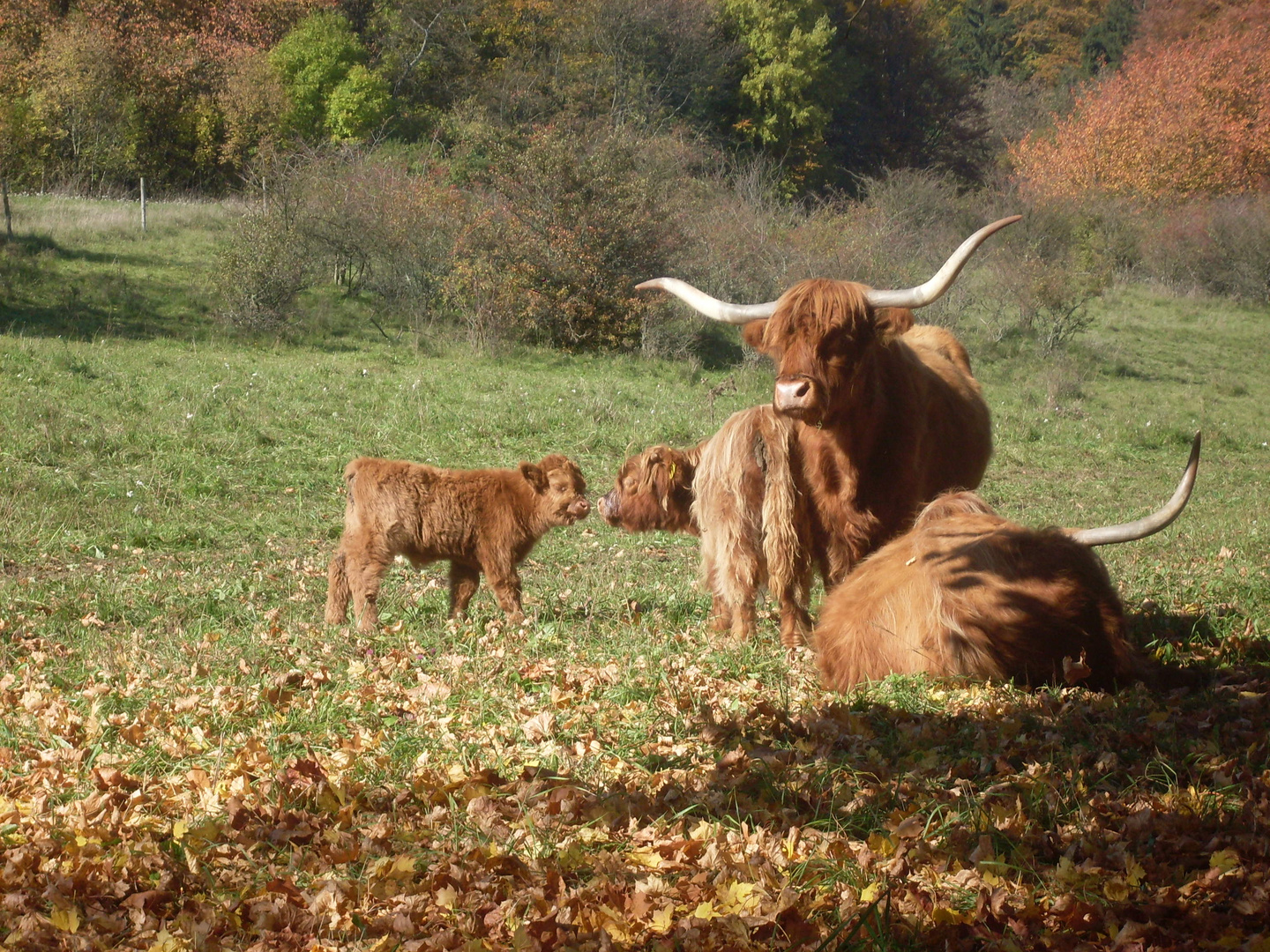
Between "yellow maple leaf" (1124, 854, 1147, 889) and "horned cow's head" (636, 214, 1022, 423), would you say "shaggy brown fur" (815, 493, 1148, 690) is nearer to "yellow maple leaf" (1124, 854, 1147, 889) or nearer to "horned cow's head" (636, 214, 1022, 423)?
"horned cow's head" (636, 214, 1022, 423)

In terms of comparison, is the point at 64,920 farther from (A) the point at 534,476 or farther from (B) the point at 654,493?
(A) the point at 534,476

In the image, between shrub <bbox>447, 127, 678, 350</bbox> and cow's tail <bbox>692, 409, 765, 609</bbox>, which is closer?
cow's tail <bbox>692, 409, 765, 609</bbox>

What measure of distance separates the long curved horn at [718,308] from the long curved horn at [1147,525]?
6.28ft

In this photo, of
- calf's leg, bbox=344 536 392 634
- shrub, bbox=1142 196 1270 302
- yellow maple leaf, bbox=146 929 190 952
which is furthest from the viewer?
shrub, bbox=1142 196 1270 302

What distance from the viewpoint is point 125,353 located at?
54.4ft

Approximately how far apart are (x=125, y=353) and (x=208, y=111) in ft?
78.9

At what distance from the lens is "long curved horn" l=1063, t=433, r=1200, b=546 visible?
540 cm

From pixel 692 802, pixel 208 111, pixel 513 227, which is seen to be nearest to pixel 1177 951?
pixel 692 802

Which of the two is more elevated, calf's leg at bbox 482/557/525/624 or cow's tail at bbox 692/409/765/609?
cow's tail at bbox 692/409/765/609

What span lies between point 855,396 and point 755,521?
2.86 feet

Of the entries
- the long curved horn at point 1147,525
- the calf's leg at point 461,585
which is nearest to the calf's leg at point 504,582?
the calf's leg at point 461,585

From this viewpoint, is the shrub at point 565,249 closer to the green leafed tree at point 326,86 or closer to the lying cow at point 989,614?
the lying cow at point 989,614

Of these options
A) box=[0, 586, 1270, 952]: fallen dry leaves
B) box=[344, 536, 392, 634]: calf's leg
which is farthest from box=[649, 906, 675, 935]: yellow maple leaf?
box=[344, 536, 392, 634]: calf's leg

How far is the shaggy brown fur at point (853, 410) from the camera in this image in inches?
225
